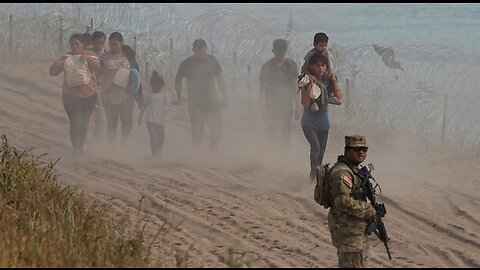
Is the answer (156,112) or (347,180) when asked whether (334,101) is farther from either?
(347,180)

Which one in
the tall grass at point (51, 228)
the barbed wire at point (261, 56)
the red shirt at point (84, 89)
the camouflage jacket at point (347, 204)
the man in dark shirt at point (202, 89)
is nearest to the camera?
the tall grass at point (51, 228)

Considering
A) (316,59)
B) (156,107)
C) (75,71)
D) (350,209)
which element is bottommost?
(350,209)

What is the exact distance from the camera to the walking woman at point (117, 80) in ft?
39.7

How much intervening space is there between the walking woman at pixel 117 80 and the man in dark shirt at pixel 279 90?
5.28 feet

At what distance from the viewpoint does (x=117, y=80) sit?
39.8 feet

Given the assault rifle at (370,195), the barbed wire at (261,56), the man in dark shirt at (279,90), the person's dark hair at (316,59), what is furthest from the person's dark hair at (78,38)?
the assault rifle at (370,195)

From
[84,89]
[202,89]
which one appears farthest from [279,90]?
[84,89]

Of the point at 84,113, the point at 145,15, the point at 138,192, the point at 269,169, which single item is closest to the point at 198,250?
the point at 138,192

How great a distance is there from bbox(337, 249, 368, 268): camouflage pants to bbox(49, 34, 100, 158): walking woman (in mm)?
6084

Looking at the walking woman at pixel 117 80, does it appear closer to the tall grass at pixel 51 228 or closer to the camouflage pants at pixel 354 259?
the tall grass at pixel 51 228

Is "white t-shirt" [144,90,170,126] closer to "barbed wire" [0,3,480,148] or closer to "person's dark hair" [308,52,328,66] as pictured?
"person's dark hair" [308,52,328,66]

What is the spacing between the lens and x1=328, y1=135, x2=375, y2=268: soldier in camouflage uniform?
6.20 m

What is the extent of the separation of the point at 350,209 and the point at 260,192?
11.9 ft

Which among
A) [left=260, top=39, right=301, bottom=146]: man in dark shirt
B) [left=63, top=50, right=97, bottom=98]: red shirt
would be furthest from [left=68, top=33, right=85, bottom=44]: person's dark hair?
[left=260, top=39, right=301, bottom=146]: man in dark shirt
